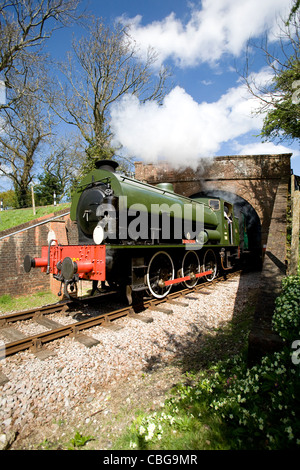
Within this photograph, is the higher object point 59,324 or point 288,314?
point 288,314

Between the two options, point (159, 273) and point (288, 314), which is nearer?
point (288, 314)

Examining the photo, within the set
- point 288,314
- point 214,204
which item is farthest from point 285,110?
point 288,314

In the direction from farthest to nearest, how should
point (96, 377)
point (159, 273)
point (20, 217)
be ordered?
1. point (20, 217)
2. point (159, 273)
3. point (96, 377)

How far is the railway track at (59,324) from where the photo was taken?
3.68m

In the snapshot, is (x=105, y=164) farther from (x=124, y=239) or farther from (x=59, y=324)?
(x=59, y=324)

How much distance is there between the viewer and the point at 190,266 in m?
7.39

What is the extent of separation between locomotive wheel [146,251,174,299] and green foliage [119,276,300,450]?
3264 millimetres

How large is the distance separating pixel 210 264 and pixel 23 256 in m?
6.10

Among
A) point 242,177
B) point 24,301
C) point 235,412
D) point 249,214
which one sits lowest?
point 24,301

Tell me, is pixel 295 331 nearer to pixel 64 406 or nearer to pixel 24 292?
pixel 64 406

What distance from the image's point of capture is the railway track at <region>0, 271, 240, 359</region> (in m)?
3.68

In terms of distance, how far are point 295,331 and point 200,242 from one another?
4.74 metres

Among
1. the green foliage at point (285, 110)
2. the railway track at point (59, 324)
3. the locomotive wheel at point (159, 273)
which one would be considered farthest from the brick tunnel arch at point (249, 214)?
the railway track at point (59, 324)
